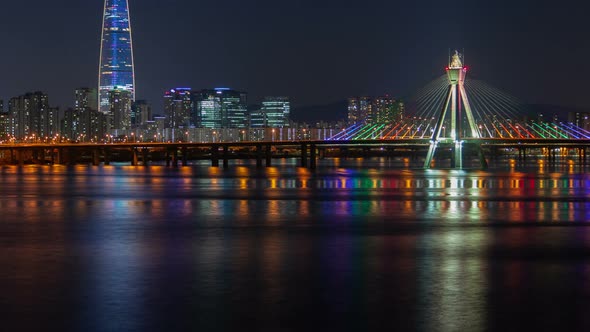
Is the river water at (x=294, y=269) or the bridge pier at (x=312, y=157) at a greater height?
the bridge pier at (x=312, y=157)

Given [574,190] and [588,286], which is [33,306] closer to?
[588,286]

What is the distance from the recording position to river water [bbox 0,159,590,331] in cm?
1354

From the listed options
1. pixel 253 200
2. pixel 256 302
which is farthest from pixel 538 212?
pixel 256 302

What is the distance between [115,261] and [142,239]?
15.9ft

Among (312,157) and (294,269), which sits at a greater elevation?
(312,157)

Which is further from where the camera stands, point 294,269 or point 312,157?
point 312,157

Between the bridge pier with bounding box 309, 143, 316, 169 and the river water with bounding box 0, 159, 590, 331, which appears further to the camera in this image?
the bridge pier with bounding box 309, 143, 316, 169

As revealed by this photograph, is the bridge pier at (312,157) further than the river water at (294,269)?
Yes

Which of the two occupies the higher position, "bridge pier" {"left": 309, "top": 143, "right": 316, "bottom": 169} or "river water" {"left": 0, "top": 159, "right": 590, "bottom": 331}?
"bridge pier" {"left": 309, "top": 143, "right": 316, "bottom": 169}

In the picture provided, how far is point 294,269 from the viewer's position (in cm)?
1848

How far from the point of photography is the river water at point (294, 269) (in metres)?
13.5

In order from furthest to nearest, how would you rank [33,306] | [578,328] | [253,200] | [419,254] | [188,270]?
[253,200] < [419,254] < [188,270] < [33,306] < [578,328]

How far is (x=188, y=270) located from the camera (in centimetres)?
1834

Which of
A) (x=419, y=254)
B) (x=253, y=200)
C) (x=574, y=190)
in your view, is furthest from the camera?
(x=574, y=190)
